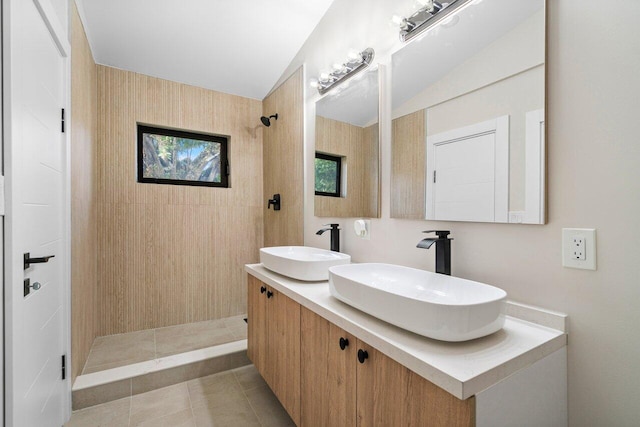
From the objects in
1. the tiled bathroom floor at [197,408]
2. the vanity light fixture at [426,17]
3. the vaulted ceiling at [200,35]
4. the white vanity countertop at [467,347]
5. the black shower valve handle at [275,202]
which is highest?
the vaulted ceiling at [200,35]

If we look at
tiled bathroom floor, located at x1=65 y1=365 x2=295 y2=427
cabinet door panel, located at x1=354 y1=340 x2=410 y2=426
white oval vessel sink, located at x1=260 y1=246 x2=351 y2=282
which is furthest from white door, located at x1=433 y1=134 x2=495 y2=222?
tiled bathroom floor, located at x1=65 y1=365 x2=295 y2=427

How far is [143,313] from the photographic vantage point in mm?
2650

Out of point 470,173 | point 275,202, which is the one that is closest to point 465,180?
point 470,173

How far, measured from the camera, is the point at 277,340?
5.20 ft

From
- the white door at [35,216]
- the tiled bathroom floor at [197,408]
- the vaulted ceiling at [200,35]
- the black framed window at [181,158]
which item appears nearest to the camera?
the white door at [35,216]

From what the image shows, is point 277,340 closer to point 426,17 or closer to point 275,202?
point 275,202

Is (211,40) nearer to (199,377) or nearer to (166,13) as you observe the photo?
(166,13)

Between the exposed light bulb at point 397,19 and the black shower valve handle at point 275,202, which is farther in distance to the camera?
the black shower valve handle at point 275,202

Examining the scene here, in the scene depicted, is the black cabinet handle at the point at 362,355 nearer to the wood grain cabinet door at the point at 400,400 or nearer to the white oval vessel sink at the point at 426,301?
the wood grain cabinet door at the point at 400,400

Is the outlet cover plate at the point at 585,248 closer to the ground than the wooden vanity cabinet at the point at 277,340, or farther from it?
farther from it

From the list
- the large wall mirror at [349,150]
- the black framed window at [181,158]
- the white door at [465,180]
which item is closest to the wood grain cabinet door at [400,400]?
the white door at [465,180]

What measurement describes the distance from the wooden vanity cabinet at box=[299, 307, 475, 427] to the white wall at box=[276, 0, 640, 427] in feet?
1.76

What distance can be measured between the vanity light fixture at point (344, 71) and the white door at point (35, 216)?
1.47m

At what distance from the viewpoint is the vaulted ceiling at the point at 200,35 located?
6.86ft
